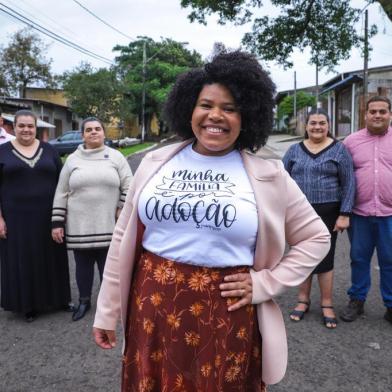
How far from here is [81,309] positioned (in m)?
4.35

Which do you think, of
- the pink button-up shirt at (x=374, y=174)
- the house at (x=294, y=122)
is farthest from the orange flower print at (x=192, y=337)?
the house at (x=294, y=122)

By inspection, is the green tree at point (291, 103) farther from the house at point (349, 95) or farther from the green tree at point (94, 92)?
the green tree at point (94, 92)

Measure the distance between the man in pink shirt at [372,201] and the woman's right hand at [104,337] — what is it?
276 cm

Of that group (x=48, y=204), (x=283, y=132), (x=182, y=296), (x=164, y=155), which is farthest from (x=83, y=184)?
(x=283, y=132)

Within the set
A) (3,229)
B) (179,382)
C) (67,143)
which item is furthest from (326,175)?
(67,143)

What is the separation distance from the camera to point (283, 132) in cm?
4534

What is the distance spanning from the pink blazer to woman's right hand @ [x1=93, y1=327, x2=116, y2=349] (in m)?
0.18

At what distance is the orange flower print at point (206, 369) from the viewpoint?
1.79 metres

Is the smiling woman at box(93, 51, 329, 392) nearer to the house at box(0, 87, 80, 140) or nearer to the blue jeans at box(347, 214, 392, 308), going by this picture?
the blue jeans at box(347, 214, 392, 308)

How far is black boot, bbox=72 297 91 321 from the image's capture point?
427cm

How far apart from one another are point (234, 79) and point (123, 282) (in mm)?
997

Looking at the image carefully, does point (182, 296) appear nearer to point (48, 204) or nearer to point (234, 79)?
point (234, 79)

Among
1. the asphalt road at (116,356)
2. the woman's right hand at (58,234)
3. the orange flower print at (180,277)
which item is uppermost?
the orange flower print at (180,277)

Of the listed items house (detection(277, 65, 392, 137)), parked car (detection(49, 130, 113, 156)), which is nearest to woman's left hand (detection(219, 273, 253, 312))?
parked car (detection(49, 130, 113, 156))
